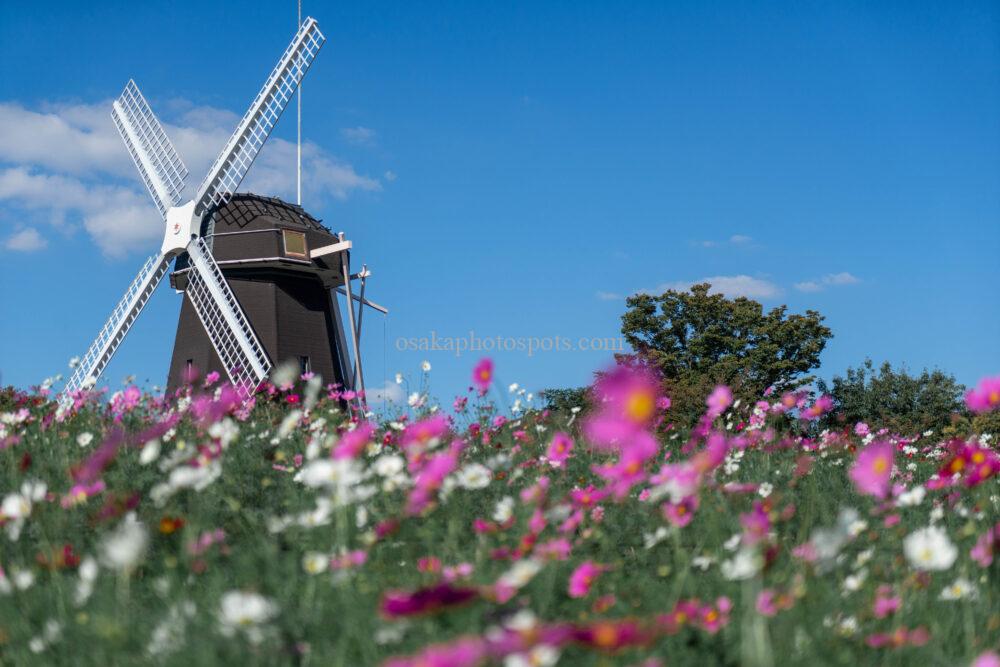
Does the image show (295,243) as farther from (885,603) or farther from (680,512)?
(885,603)

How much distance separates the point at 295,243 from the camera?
18.4m

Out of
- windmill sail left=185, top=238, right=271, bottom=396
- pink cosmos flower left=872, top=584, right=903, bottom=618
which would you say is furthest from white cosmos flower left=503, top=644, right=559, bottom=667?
windmill sail left=185, top=238, right=271, bottom=396

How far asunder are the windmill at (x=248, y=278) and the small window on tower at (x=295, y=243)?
19 millimetres

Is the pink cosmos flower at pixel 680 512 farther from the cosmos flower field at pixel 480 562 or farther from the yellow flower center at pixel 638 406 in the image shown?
the yellow flower center at pixel 638 406

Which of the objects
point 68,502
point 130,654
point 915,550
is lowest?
point 915,550

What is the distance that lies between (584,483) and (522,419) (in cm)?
200

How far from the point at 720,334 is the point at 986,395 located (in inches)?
1171

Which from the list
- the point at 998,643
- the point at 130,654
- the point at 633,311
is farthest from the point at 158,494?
the point at 633,311

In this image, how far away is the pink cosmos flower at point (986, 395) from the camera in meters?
3.87

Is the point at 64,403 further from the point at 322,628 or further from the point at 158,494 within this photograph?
the point at 322,628

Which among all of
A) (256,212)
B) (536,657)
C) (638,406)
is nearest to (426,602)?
(536,657)

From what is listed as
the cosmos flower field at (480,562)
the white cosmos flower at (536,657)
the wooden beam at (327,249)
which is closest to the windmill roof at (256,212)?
the wooden beam at (327,249)

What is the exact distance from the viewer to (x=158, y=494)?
3801 millimetres

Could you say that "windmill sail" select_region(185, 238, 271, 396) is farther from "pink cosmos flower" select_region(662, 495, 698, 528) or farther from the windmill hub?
"pink cosmos flower" select_region(662, 495, 698, 528)
